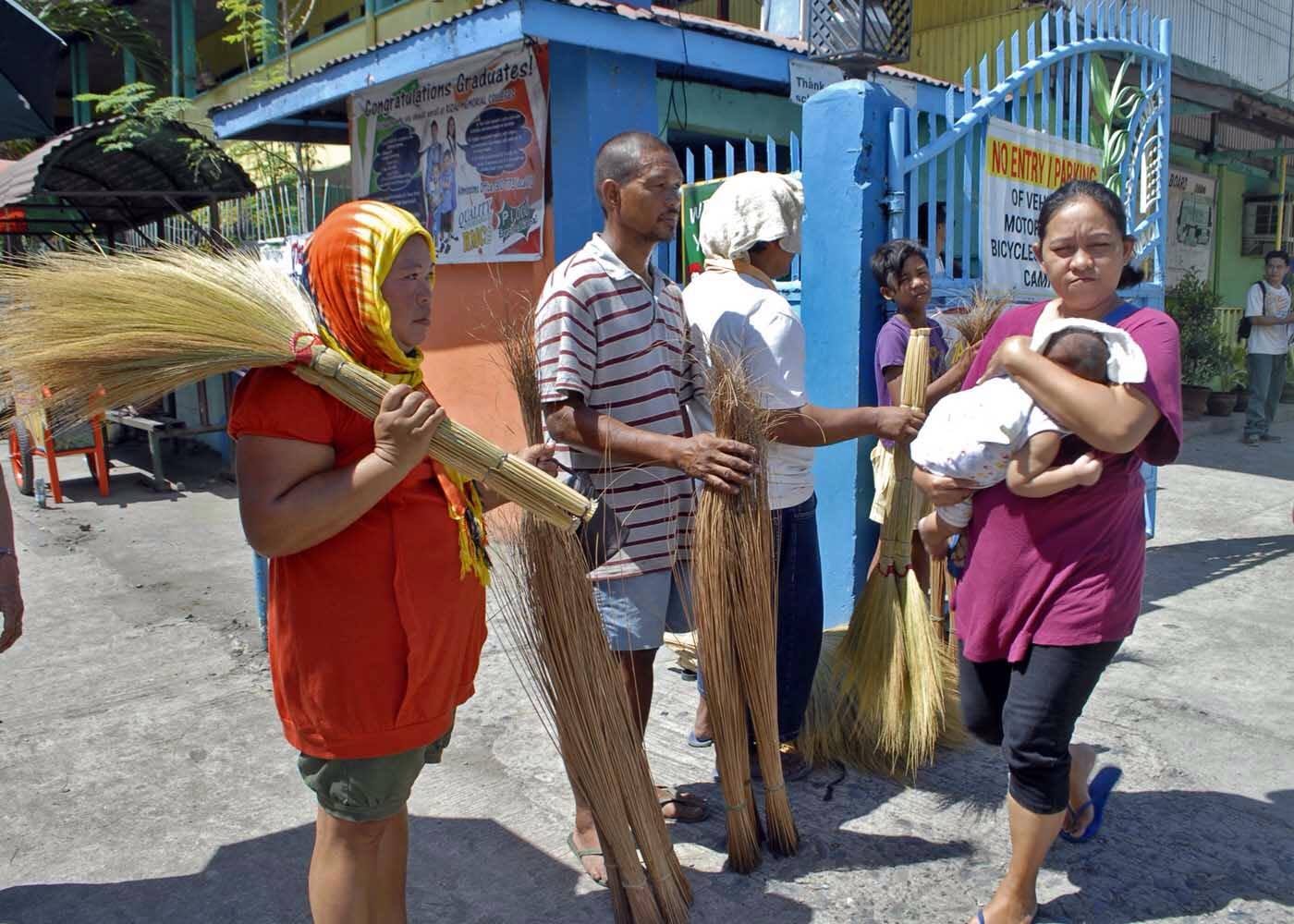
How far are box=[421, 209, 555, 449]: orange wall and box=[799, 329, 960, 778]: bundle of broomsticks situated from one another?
2736 millimetres

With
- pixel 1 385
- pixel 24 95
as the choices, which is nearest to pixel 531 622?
pixel 1 385

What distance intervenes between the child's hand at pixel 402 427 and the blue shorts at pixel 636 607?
96cm

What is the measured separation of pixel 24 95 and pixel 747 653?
2.55 metres

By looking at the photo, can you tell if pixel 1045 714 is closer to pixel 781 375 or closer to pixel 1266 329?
pixel 781 375

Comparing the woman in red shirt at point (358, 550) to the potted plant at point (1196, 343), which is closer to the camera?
the woman in red shirt at point (358, 550)

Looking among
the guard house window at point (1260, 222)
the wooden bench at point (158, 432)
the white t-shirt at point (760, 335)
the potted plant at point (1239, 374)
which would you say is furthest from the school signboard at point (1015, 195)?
the guard house window at point (1260, 222)

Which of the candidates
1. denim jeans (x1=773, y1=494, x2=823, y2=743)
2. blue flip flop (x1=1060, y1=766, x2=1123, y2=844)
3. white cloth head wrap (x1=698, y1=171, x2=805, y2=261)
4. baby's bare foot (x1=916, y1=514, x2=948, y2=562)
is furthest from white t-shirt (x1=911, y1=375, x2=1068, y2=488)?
blue flip flop (x1=1060, y1=766, x2=1123, y2=844)

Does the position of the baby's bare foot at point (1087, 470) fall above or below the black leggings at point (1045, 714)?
above

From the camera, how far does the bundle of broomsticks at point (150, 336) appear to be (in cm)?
171

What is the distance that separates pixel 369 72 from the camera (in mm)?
6059

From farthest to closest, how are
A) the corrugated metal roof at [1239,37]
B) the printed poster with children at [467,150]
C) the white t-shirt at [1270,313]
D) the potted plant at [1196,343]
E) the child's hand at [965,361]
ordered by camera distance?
the corrugated metal roof at [1239,37] < the potted plant at [1196,343] < the white t-shirt at [1270,313] < the printed poster with children at [467,150] < the child's hand at [965,361]

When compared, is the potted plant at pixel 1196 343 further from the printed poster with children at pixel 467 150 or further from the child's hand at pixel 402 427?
the child's hand at pixel 402 427

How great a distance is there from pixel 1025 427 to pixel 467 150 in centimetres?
470

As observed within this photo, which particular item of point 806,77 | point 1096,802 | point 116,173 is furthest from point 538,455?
point 116,173
